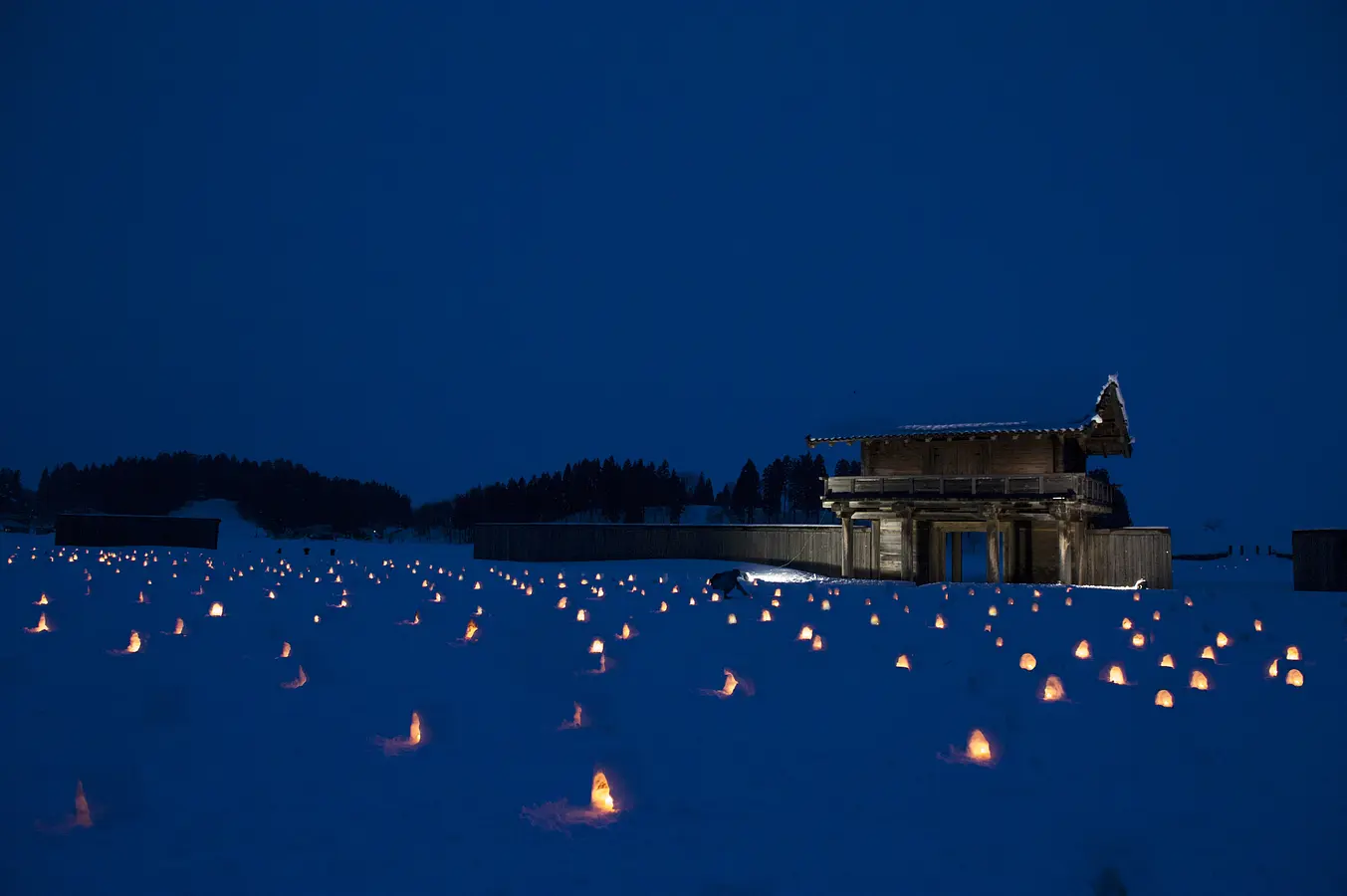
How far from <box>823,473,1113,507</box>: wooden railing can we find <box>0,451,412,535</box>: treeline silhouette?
90378 mm

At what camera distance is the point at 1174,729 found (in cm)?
834

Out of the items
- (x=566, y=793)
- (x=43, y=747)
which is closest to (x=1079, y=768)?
(x=566, y=793)

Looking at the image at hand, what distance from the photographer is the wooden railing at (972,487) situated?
27.6 metres

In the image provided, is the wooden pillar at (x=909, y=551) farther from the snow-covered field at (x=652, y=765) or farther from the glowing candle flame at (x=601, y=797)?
the glowing candle flame at (x=601, y=797)

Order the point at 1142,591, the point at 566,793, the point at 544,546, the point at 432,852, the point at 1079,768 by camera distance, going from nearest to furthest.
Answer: the point at 432,852
the point at 566,793
the point at 1079,768
the point at 1142,591
the point at 544,546

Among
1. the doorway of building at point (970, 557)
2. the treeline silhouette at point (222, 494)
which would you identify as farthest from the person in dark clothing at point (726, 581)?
the treeline silhouette at point (222, 494)

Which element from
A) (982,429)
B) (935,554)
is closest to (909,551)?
(935,554)

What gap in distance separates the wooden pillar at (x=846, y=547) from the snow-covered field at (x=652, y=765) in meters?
17.2

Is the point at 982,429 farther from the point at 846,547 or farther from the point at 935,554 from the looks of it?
the point at 846,547

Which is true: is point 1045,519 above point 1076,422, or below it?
below

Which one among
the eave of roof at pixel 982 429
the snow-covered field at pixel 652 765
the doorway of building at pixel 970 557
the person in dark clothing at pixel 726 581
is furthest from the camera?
the doorway of building at pixel 970 557

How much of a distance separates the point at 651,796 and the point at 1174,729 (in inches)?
213

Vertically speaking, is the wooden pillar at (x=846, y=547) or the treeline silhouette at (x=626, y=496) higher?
the treeline silhouette at (x=626, y=496)

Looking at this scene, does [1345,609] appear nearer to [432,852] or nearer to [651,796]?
[651,796]
